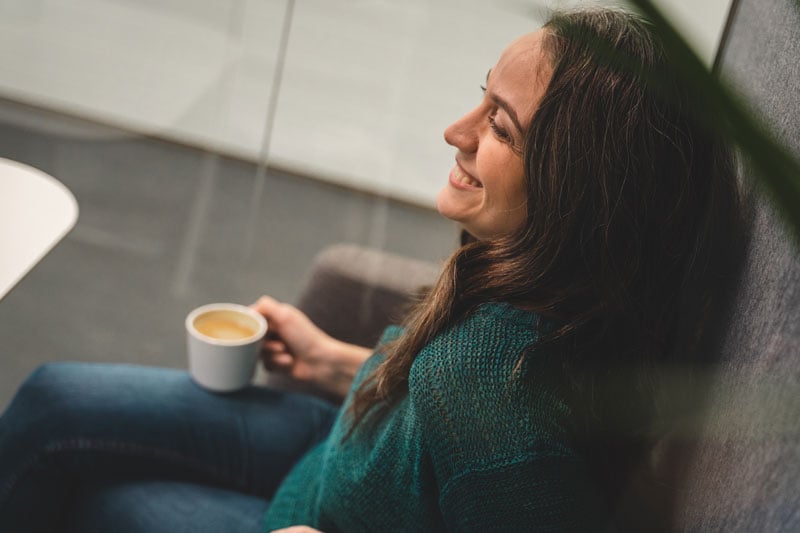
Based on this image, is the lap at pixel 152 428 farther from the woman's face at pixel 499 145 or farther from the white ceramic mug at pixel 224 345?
the woman's face at pixel 499 145

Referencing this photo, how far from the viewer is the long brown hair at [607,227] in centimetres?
61

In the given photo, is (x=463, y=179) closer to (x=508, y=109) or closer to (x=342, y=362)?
(x=508, y=109)

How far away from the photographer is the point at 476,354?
616 mm

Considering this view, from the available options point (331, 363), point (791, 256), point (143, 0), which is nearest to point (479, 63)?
point (143, 0)

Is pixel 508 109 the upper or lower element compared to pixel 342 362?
upper

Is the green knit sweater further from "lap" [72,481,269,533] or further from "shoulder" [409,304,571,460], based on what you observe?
"lap" [72,481,269,533]

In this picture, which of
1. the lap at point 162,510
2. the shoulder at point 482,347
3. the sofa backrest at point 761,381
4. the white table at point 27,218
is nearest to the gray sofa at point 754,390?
the sofa backrest at point 761,381

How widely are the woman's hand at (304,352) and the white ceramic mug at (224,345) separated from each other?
5 centimetres

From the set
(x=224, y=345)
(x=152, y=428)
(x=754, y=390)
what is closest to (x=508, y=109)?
(x=754, y=390)

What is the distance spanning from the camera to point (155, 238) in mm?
1893

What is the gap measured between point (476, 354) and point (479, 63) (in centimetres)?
150

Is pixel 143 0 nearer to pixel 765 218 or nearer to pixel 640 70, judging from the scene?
pixel 765 218

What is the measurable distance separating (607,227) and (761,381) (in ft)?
0.66

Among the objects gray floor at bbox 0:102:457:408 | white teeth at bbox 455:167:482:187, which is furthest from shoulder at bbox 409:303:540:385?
gray floor at bbox 0:102:457:408
